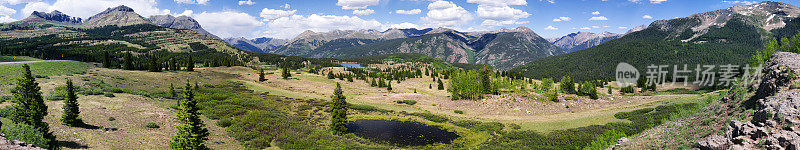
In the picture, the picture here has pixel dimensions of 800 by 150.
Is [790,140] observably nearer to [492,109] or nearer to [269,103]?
[492,109]

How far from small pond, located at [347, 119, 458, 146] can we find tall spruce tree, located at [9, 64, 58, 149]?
33915mm

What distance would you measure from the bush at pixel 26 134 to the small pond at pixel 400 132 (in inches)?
1339

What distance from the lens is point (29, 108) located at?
78.7ft

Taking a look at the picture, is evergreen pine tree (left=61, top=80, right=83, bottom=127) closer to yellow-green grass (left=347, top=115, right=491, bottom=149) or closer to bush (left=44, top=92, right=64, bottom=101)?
bush (left=44, top=92, right=64, bottom=101)

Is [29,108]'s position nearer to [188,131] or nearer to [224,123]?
[188,131]

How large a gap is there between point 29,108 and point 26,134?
525 centimetres

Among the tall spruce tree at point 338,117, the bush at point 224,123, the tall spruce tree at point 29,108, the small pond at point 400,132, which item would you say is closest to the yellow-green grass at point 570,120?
the small pond at point 400,132

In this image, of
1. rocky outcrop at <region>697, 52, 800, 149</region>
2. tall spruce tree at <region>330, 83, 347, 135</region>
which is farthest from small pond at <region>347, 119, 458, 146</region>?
rocky outcrop at <region>697, 52, 800, 149</region>

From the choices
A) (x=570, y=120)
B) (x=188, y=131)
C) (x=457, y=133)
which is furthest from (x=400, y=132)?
(x=570, y=120)

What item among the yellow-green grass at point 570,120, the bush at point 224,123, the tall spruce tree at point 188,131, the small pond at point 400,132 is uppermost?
the tall spruce tree at point 188,131

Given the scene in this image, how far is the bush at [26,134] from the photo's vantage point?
65.7ft

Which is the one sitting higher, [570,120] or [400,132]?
[570,120]

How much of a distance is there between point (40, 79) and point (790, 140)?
84217 mm

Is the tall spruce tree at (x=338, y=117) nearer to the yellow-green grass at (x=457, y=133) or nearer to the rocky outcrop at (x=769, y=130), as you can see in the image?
the yellow-green grass at (x=457, y=133)
